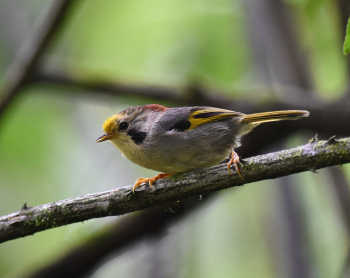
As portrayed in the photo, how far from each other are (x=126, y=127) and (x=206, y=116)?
838 millimetres

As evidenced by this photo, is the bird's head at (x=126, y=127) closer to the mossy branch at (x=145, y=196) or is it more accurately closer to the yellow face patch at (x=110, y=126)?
the yellow face patch at (x=110, y=126)

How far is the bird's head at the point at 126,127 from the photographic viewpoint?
15.8 feet

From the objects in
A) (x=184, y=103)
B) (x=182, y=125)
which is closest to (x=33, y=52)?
(x=184, y=103)

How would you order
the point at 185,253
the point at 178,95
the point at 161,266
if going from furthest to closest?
1. the point at 178,95
2. the point at 185,253
3. the point at 161,266

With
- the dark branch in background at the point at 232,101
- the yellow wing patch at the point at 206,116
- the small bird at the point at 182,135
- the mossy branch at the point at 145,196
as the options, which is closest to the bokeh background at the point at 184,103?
the dark branch in background at the point at 232,101

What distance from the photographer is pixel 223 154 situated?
4.61 metres

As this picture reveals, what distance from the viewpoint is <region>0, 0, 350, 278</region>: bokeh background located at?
19.5ft

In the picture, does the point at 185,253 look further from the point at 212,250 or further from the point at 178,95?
the point at 178,95

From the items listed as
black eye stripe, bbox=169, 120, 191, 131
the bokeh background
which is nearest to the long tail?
black eye stripe, bbox=169, 120, 191, 131

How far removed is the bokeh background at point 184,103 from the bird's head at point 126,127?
134 cm

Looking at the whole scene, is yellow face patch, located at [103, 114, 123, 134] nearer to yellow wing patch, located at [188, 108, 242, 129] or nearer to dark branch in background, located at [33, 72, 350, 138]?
→ yellow wing patch, located at [188, 108, 242, 129]

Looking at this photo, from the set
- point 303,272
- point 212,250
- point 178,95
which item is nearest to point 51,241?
point 212,250

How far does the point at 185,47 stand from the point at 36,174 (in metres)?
3.33

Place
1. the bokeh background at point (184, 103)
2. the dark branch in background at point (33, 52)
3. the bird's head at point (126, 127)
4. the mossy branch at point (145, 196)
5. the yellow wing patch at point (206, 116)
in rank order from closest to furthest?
the mossy branch at point (145, 196) < the yellow wing patch at point (206, 116) < the bird's head at point (126, 127) < the dark branch in background at point (33, 52) < the bokeh background at point (184, 103)
